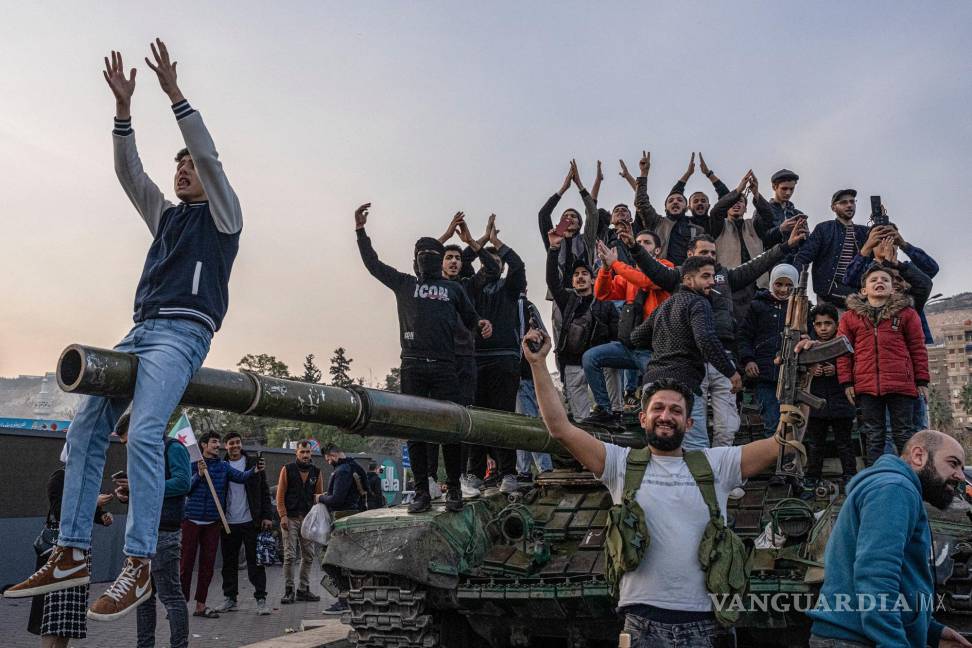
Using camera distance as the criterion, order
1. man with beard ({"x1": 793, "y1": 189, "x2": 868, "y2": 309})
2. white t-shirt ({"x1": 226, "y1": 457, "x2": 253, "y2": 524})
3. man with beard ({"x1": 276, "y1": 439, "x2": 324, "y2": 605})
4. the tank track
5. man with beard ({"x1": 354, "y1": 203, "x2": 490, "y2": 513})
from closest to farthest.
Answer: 1. the tank track
2. man with beard ({"x1": 354, "y1": 203, "x2": 490, "y2": 513})
3. man with beard ({"x1": 793, "y1": 189, "x2": 868, "y2": 309})
4. white t-shirt ({"x1": 226, "y1": 457, "x2": 253, "y2": 524})
5. man with beard ({"x1": 276, "y1": 439, "x2": 324, "y2": 605})

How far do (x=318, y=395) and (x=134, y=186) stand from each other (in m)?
1.33

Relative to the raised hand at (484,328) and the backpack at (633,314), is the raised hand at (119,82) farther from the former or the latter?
the backpack at (633,314)

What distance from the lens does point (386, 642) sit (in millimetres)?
6586

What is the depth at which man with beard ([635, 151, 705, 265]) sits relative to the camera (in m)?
10.6

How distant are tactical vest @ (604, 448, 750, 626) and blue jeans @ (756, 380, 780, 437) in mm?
4645

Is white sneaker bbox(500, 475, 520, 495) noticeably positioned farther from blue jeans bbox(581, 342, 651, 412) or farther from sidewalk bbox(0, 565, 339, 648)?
sidewalk bbox(0, 565, 339, 648)

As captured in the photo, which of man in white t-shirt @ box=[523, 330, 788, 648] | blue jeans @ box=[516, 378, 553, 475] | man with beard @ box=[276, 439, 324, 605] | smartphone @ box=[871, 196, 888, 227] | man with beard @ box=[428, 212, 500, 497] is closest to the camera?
man in white t-shirt @ box=[523, 330, 788, 648]

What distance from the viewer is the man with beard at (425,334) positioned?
7.02 metres

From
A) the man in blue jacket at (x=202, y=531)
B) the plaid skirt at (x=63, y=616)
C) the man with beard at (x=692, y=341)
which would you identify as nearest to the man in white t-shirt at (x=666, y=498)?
the man with beard at (x=692, y=341)

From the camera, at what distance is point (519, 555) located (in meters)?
6.77

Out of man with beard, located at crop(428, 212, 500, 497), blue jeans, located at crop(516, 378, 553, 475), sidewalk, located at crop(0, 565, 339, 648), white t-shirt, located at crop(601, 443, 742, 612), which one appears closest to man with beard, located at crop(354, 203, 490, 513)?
man with beard, located at crop(428, 212, 500, 497)

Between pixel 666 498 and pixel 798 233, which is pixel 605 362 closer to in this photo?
pixel 798 233

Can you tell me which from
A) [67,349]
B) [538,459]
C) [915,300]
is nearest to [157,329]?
[67,349]

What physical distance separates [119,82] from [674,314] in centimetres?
433
